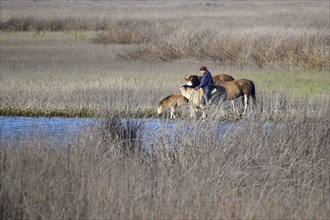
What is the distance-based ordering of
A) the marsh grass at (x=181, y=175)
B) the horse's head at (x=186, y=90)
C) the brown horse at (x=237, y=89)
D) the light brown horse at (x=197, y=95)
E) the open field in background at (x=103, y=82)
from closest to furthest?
the marsh grass at (x=181, y=175) → the light brown horse at (x=197, y=95) → the horse's head at (x=186, y=90) → the brown horse at (x=237, y=89) → the open field in background at (x=103, y=82)

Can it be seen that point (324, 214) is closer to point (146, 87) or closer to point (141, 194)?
point (141, 194)

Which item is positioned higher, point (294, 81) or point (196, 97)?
point (196, 97)

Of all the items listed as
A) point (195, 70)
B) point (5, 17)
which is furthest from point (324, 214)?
point (5, 17)

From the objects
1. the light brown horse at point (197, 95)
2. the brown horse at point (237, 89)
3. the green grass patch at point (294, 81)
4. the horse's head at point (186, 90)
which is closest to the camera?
the light brown horse at point (197, 95)

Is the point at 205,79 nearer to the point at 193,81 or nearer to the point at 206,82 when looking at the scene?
the point at 206,82

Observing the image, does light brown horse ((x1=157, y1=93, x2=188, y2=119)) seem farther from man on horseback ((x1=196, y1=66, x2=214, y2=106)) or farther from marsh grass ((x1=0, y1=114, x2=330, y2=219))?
marsh grass ((x1=0, y1=114, x2=330, y2=219))

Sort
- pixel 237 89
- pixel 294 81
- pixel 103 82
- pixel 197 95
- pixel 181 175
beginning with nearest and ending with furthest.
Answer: pixel 181 175
pixel 197 95
pixel 237 89
pixel 103 82
pixel 294 81

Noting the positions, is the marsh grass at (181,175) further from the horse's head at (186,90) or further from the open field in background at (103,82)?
the horse's head at (186,90)

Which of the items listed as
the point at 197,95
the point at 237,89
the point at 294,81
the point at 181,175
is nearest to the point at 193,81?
the point at 197,95

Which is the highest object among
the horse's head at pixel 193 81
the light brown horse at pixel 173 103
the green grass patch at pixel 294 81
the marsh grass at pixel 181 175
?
the marsh grass at pixel 181 175

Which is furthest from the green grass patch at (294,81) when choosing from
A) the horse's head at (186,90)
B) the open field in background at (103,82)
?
the horse's head at (186,90)

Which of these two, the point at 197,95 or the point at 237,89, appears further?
the point at 237,89

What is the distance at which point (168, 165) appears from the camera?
389 inches

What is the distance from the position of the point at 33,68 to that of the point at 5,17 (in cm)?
1984
